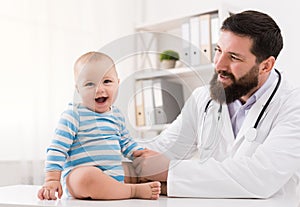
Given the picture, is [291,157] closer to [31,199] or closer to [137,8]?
[31,199]

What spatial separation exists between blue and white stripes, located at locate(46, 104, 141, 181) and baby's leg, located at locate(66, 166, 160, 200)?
0.09ft

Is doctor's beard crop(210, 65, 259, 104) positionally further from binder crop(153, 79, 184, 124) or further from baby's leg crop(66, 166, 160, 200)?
baby's leg crop(66, 166, 160, 200)

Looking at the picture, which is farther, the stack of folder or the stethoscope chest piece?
the stethoscope chest piece

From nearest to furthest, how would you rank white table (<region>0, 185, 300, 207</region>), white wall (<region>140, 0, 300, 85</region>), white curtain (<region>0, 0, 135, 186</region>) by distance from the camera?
white table (<region>0, 185, 300, 207</region>)
white curtain (<region>0, 0, 135, 186</region>)
white wall (<region>140, 0, 300, 85</region>)

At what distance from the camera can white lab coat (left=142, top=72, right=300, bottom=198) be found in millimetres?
1114

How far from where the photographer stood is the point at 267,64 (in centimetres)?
149

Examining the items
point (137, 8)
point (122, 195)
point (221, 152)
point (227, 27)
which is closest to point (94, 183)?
point (122, 195)

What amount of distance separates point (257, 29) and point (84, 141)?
680 mm

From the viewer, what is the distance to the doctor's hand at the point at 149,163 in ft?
3.47

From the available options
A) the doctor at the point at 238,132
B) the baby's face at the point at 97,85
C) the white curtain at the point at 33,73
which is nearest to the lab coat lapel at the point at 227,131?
the doctor at the point at 238,132

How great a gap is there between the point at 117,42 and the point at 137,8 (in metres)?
2.08

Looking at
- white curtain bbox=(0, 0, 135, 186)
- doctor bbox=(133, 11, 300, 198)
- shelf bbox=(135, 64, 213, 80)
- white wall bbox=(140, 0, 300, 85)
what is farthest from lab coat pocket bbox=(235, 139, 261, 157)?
white curtain bbox=(0, 0, 135, 186)

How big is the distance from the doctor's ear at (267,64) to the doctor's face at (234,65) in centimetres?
3

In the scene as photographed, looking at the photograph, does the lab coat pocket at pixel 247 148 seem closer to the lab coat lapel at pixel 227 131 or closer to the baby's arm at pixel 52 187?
the lab coat lapel at pixel 227 131
